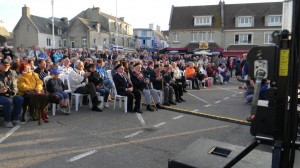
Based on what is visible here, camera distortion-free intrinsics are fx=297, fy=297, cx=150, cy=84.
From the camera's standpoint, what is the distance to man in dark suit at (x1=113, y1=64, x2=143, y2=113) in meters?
8.34

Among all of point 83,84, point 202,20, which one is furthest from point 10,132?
point 202,20

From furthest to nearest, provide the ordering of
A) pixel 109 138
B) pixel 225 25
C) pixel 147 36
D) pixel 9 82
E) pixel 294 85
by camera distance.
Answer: pixel 147 36 < pixel 225 25 < pixel 9 82 < pixel 109 138 < pixel 294 85

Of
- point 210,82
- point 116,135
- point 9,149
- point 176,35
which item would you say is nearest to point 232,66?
point 210,82

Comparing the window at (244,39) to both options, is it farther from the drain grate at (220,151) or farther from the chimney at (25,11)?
the drain grate at (220,151)

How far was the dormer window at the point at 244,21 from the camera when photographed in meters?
40.2

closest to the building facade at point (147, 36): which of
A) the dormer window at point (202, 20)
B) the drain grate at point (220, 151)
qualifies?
the dormer window at point (202, 20)

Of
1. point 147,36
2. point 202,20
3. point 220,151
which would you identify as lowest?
point 220,151

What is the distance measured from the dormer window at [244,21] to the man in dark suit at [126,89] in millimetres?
35256

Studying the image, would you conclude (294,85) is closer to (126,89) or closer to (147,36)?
(126,89)

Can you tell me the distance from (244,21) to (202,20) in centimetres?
573

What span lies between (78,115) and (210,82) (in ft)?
36.2

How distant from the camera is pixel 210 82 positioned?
17281mm

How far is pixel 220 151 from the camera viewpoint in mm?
3537

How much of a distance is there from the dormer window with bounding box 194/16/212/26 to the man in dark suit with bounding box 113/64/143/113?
3531 centimetres
